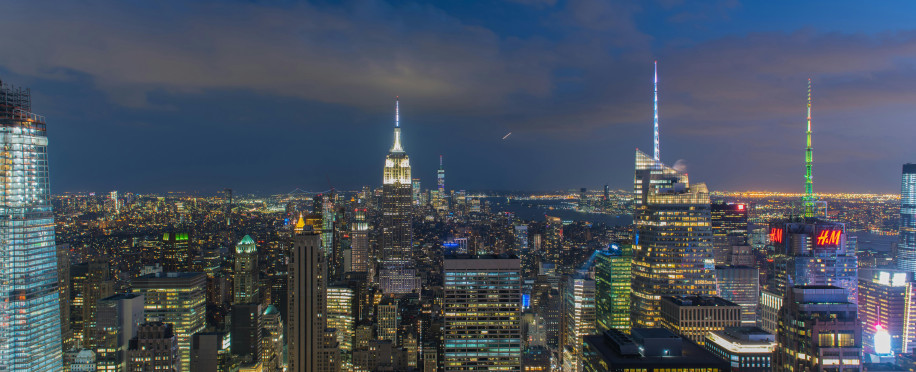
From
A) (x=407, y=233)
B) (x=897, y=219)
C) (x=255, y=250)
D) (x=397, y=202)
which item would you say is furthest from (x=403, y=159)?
(x=897, y=219)

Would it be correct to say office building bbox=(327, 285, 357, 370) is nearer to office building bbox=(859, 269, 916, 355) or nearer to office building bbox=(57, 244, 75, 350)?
office building bbox=(57, 244, 75, 350)

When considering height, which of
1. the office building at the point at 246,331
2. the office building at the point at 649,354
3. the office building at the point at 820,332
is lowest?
the office building at the point at 246,331

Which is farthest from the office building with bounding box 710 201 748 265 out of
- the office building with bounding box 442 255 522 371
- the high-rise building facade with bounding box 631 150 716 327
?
the office building with bounding box 442 255 522 371

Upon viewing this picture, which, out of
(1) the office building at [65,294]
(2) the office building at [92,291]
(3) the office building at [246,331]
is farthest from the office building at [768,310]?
(1) the office building at [65,294]

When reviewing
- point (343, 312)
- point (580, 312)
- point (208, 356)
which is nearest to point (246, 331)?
point (208, 356)

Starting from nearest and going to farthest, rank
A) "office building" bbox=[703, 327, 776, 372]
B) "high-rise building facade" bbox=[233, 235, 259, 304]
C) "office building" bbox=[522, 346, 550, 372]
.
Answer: "office building" bbox=[703, 327, 776, 372], "office building" bbox=[522, 346, 550, 372], "high-rise building facade" bbox=[233, 235, 259, 304]

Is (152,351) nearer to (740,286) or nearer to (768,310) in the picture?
(768,310)

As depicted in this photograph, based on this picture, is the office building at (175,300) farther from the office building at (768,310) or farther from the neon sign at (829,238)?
the neon sign at (829,238)
